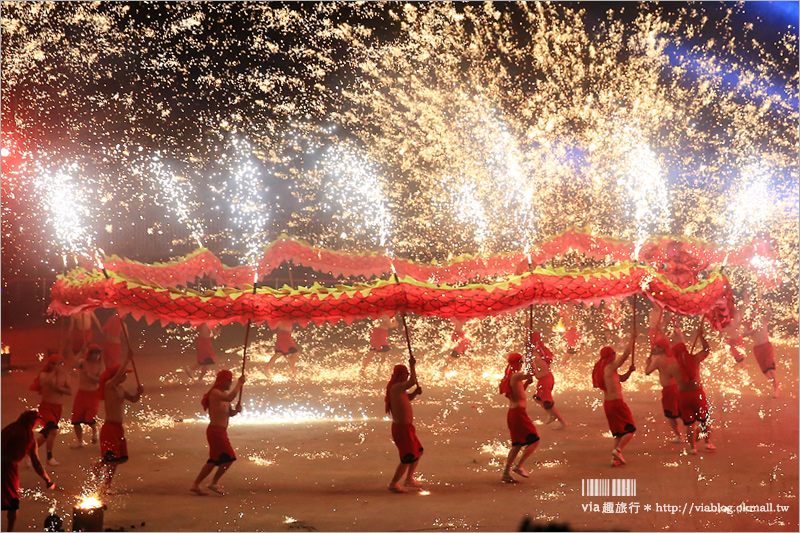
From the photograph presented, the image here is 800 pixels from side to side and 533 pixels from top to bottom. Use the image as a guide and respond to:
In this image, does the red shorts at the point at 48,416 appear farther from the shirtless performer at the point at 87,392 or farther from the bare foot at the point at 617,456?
the bare foot at the point at 617,456

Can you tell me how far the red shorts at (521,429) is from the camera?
695 centimetres

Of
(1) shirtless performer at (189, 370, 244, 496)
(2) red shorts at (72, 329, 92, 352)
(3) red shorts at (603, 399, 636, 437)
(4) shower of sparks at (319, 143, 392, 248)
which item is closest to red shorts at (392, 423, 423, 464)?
(1) shirtless performer at (189, 370, 244, 496)

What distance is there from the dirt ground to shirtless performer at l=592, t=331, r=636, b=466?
0.28 metres

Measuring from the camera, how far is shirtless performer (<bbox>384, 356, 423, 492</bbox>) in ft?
22.0

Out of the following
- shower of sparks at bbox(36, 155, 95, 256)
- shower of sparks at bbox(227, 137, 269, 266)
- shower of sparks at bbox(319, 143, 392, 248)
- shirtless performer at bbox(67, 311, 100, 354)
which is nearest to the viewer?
shirtless performer at bbox(67, 311, 100, 354)

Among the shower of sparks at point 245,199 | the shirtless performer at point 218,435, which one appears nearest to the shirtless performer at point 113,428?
the shirtless performer at point 218,435

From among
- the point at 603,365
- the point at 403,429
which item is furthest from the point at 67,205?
the point at 603,365

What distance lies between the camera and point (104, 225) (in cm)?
1677

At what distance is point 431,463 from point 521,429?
1267 mm

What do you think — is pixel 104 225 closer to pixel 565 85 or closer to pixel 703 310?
pixel 565 85

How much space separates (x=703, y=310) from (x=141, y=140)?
45.6 ft

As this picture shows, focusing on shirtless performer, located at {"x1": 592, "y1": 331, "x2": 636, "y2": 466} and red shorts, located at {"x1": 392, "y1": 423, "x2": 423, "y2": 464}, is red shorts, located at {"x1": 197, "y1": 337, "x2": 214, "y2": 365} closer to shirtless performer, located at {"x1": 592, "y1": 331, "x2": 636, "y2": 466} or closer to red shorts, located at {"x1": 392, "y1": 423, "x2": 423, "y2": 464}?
red shorts, located at {"x1": 392, "y1": 423, "x2": 423, "y2": 464}

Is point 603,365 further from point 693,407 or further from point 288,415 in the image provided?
point 288,415

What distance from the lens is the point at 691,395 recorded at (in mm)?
7902
